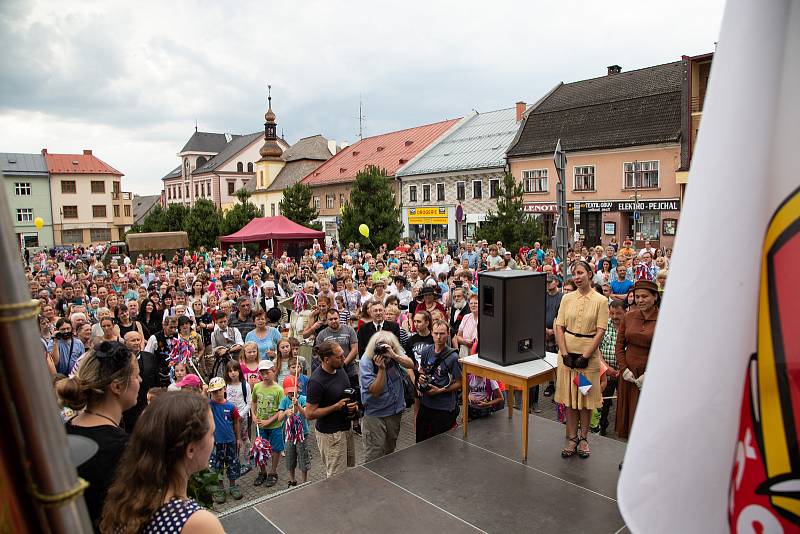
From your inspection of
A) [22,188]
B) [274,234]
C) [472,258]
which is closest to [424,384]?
[472,258]

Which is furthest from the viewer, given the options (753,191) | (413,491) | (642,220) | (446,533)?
(642,220)

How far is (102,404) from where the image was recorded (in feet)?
9.09

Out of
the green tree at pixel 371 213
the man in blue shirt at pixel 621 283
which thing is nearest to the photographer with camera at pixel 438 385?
the man in blue shirt at pixel 621 283

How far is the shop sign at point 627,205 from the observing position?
2994 cm

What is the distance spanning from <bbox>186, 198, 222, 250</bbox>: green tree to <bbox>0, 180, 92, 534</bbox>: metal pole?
143 feet

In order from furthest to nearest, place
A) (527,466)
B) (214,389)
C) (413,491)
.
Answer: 1. (214,389)
2. (527,466)
3. (413,491)

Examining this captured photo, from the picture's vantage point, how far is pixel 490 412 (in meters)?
6.45

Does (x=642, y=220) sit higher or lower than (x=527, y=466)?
higher

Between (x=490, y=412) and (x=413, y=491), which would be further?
(x=490, y=412)

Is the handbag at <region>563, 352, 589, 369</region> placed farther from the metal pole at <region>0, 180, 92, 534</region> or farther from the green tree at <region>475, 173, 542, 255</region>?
the green tree at <region>475, 173, 542, 255</region>

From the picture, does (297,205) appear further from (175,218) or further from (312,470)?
(312,470)

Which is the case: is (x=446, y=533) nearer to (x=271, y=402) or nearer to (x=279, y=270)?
(x=271, y=402)

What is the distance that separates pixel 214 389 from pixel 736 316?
5371 mm

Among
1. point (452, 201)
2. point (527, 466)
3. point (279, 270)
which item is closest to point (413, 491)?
point (527, 466)
